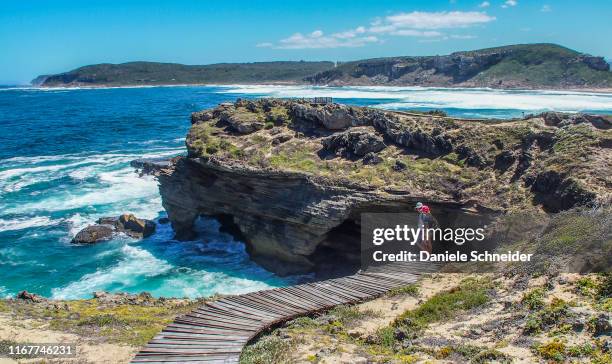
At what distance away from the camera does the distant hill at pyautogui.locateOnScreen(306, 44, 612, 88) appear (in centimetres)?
13816

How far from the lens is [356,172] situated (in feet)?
77.7

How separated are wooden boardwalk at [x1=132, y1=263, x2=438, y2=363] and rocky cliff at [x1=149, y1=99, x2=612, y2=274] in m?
5.03

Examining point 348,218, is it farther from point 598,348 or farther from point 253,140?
point 598,348

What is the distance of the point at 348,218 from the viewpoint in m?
22.9

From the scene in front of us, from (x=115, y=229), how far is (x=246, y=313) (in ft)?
62.3

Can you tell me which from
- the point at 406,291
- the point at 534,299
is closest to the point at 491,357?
the point at 534,299

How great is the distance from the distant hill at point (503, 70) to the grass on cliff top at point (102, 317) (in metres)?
135

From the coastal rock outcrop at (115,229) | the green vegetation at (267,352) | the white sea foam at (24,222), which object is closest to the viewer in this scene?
the green vegetation at (267,352)

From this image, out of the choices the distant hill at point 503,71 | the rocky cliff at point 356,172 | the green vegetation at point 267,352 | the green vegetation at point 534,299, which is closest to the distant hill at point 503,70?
the distant hill at point 503,71

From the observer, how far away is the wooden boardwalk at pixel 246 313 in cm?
1215

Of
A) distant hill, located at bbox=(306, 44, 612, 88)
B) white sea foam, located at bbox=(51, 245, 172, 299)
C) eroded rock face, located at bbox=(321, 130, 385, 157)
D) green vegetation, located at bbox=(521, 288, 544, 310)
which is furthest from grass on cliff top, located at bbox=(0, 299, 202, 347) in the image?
distant hill, located at bbox=(306, 44, 612, 88)

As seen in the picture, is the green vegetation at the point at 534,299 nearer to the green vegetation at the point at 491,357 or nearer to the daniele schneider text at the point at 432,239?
the green vegetation at the point at 491,357

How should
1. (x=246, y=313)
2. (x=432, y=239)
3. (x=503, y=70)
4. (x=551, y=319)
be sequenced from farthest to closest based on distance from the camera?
(x=503, y=70) < (x=432, y=239) < (x=246, y=313) < (x=551, y=319)

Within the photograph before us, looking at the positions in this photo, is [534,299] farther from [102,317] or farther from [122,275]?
[122,275]
